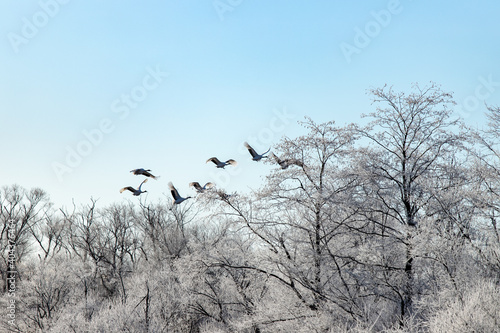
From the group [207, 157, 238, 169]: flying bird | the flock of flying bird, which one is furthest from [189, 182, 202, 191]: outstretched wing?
[207, 157, 238, 169]: flying bird

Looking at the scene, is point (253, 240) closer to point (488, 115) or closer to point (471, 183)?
point (471, 183)

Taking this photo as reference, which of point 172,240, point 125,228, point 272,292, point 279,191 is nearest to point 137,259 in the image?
point 125,228

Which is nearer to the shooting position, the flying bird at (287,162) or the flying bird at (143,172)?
the flying bird at (143,172)

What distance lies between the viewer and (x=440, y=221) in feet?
49.3

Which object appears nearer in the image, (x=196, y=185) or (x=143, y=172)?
(x=143, y=172)

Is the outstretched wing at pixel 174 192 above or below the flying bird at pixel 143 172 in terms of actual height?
below

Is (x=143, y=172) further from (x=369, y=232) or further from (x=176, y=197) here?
(x=369, y=232)

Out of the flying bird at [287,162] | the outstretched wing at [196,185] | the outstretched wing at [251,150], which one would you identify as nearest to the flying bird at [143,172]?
the outstretched wing at [196,185]

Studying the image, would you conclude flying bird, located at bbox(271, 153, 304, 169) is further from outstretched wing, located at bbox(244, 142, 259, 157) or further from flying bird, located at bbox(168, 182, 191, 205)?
flying bird, located at bbox(168, 182, 191, 205)

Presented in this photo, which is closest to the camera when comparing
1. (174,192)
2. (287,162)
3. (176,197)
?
(176,197)

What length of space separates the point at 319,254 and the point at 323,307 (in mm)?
1897

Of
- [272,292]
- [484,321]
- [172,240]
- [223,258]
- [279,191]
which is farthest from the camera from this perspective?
[172,240]

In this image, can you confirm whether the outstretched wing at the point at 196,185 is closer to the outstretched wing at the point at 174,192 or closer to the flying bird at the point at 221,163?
the outstretched wing at the point at 174,192

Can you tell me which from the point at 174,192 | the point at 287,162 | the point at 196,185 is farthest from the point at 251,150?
the point at 174,192
